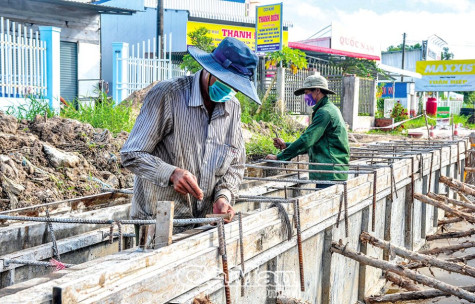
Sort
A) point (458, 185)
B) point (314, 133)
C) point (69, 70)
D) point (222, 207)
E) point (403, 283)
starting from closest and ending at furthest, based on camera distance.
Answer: point (222, 207), point (403, 283), point (314, 133), point (458, 185), point (69, 70)

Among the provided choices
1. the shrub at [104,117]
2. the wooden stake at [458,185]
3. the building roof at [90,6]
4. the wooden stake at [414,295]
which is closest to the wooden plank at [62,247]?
the wooden stake at [414,295]

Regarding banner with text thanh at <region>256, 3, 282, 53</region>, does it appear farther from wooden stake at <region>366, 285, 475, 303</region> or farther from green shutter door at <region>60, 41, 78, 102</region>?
wooden stake at <region>366, 285, 475, 303</region>

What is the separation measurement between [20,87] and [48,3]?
5.60 metres

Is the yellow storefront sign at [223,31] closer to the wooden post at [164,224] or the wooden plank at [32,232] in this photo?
the wooden plank at [32,232]

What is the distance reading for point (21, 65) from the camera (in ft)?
37.2

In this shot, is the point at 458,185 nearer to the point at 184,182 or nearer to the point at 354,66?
the point at 184,182

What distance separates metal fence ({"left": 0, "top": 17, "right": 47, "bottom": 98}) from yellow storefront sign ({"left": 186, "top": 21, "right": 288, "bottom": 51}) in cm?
1250

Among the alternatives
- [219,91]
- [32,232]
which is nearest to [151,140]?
[219,91]

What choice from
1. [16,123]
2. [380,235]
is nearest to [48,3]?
[16,123]

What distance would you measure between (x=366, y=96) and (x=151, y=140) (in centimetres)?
1956

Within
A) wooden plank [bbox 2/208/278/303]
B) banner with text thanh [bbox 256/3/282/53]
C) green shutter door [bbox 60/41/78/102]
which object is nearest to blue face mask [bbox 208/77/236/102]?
wooden plank [bbox 2/208/278/303]

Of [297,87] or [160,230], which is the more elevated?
[297,87]

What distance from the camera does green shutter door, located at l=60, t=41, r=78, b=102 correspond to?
1658 centimetres

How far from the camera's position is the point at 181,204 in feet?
11.0
